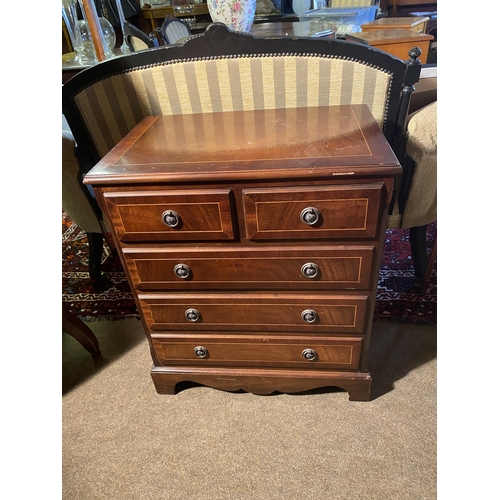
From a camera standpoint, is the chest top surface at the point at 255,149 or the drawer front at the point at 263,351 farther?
the drawer front at the point at 263,351

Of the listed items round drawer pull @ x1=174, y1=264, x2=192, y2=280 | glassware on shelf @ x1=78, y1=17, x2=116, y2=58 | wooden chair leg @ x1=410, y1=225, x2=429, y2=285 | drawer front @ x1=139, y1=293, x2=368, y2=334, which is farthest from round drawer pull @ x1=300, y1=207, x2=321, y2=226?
glassware on shelf @ x1=78, y1=17, x2=116, y2=58

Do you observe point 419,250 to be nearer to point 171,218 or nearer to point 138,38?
point 171,218

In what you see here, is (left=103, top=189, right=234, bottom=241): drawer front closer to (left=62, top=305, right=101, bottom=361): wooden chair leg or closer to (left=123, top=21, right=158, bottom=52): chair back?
(left=62, top=305, right=101, bottom=361): wooden chair leg

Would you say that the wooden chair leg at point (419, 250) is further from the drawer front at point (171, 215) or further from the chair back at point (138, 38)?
the chair back at point (138, 38)

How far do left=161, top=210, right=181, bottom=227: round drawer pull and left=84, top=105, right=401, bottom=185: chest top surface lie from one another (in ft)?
0.32

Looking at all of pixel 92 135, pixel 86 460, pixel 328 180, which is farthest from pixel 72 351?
pixel 328 180

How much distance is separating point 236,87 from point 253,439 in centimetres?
123

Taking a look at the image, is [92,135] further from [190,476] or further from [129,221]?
[190,476]

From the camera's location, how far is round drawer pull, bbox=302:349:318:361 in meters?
1.29

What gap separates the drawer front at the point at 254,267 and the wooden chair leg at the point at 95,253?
0.89m

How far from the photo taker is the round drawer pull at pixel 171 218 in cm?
102

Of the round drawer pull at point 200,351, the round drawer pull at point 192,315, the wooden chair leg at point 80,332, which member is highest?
the round drawer pull at point 192,315

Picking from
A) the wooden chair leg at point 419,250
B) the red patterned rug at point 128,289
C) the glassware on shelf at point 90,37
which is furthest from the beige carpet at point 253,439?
the glassware on shelf at point 90,37

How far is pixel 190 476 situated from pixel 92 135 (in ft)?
4.25
